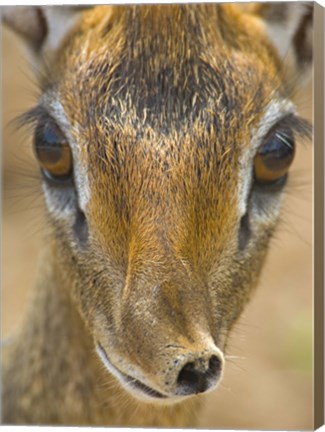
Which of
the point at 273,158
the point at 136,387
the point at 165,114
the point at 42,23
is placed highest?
the point at 42,23

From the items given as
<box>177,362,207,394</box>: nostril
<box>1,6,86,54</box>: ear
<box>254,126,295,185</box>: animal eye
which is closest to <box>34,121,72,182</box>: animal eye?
<box>1,6,86,54</box>: ear

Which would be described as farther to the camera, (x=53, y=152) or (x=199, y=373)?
(x=53, y=152)

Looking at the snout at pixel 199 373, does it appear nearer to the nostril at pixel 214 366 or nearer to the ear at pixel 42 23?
the nostril at pixel 214 366

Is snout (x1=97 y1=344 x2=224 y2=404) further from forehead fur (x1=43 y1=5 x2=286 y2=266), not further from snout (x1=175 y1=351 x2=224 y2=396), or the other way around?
forehead fur (x1=43 y1=5 x2=286 y2=266)

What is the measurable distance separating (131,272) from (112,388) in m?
0.53

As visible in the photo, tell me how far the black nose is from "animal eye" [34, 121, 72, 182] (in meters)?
0.61

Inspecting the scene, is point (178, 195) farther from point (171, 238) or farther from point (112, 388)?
point (112, 388)

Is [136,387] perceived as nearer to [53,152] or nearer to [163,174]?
[163,174]

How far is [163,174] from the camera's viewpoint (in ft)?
7.56

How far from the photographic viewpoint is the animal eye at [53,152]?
95.3 inches

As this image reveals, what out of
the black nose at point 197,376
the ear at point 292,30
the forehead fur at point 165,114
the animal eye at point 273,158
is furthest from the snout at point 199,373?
the ear at point 292,30

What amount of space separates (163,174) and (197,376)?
1.63ft

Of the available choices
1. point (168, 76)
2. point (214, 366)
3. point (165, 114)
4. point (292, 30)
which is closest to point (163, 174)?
point (165, 114)

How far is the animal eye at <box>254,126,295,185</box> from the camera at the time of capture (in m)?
2.40
